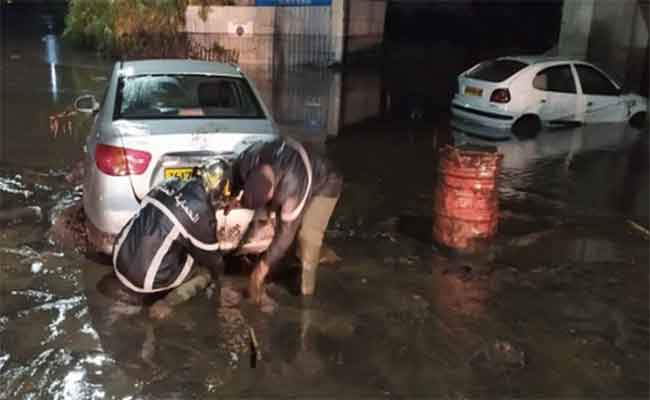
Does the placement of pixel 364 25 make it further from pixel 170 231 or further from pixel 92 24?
pixel 170 231

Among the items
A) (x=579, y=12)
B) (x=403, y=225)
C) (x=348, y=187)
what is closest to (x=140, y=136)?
(x=403, y=225)

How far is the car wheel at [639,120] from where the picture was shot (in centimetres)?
1295

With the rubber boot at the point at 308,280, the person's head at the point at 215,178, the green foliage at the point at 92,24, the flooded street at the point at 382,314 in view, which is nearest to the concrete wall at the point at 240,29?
the green foliage at the point at 92,24

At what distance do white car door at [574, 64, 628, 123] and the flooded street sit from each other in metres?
4.16

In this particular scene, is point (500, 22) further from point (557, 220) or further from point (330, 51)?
point (557, 220)

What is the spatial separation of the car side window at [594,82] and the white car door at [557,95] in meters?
0.25

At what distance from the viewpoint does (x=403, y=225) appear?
21.9ft

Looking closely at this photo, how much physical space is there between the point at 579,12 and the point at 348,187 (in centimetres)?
1240

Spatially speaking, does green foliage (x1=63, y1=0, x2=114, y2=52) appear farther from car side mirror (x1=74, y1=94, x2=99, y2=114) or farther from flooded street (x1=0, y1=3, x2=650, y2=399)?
car side mirror (x1=74, y1=94, x2=99, y2=114)

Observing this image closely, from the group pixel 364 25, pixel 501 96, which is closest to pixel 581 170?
pixel 501 96

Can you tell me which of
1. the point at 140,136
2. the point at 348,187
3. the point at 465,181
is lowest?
the point at 348,187

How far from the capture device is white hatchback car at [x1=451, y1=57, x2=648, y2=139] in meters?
11.9

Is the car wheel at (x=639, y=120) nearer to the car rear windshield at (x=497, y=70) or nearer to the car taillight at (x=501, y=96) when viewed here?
the car rear windshield at (x=497, y=70)

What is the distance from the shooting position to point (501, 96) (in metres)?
11.8
